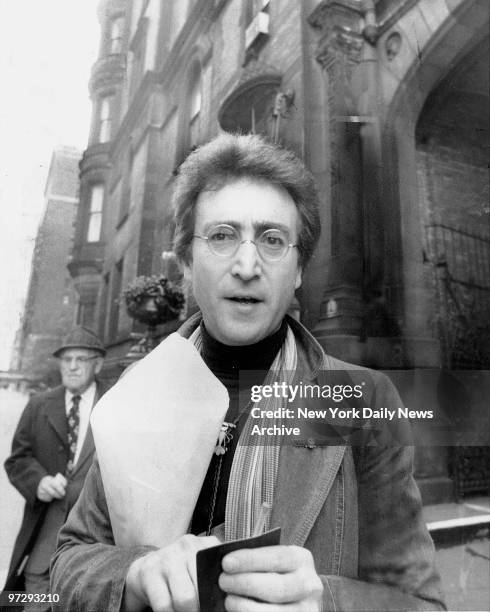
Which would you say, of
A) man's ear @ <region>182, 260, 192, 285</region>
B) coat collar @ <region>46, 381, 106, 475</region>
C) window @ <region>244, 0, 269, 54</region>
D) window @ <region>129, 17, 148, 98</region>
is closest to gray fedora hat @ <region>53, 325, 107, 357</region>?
coat collar @ <region>46, 381, 106, 475</region>

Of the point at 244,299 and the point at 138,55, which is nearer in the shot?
the point at 244,299

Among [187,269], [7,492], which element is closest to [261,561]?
[187,269]

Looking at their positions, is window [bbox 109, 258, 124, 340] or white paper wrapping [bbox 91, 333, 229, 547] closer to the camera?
white paper wrapping [bbox 91, 333, 229, 547]

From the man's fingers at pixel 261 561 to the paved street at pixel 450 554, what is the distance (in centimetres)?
81

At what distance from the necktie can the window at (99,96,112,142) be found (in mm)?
985

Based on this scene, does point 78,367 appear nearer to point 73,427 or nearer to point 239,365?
point 73,427

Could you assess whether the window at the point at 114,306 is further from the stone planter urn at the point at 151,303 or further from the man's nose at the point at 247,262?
the man's nose at the point at 247,262

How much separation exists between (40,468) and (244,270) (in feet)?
3.06

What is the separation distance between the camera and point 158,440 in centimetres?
59

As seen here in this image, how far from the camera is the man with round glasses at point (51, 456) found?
100cm

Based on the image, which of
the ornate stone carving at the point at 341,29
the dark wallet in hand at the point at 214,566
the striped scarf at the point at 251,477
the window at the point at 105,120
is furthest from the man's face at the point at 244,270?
the ornate stone carving at the point at 341,29

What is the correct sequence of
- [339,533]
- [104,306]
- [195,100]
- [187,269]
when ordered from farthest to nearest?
[195,100] → [104,306] → [187,269] → [339,533]

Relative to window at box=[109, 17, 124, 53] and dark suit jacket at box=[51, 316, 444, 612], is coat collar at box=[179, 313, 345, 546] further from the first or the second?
window at box=[109, 17, 124, 53]

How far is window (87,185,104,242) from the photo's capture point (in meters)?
1.51
